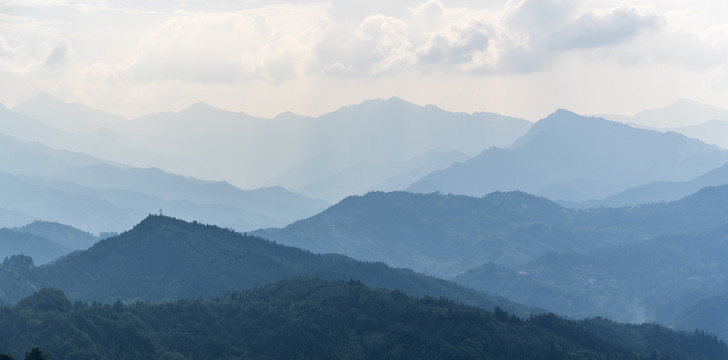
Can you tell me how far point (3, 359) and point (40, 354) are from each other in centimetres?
653

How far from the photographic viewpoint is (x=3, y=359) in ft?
396

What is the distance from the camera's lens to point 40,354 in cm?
12650
